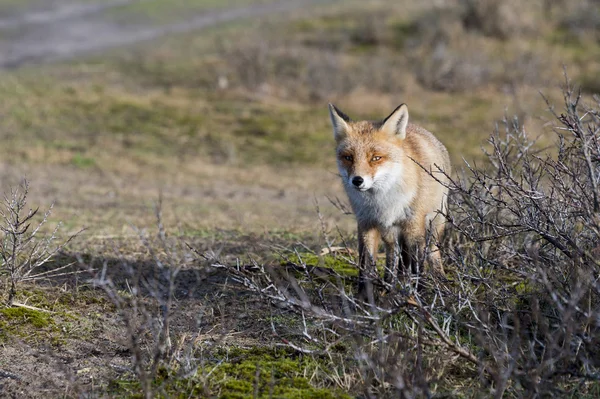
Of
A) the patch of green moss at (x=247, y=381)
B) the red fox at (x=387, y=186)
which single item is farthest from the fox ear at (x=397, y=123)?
the patch of green moss at (x=247, y=381)

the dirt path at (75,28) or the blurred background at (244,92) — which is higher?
the dirt path at (75,28)

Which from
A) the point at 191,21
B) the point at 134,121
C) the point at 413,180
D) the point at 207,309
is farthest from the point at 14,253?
the point at 191,21

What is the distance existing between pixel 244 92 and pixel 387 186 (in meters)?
14.0

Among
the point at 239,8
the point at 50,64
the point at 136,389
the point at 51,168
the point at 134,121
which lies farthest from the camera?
the point at 239,8

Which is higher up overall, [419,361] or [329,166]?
[419,361]

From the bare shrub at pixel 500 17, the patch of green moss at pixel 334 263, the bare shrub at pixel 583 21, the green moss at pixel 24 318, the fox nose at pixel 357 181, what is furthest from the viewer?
the bare shrub at pixel 500 17

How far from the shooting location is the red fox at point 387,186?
5.49 meters

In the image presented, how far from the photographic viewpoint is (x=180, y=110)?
56.7 ft

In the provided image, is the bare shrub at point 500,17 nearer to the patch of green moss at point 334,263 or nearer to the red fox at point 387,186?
the patch of green moss at point 334,263

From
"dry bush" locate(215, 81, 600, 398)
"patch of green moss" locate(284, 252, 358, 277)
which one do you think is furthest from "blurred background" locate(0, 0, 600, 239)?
"dry bush" locate(215, 81, 600, 398)

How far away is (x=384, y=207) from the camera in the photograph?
18.2 feet

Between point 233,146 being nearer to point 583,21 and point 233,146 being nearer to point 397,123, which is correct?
point 397,123

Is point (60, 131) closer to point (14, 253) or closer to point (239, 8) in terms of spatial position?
point (14, 253)

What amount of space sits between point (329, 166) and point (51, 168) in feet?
17.9
